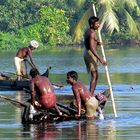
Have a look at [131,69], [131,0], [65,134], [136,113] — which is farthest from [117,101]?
[131,0]

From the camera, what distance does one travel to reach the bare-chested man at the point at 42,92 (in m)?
15.7

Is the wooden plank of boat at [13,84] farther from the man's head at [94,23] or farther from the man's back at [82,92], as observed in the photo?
the man's back at [82,92]

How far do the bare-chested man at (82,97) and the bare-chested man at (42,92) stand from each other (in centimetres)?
38

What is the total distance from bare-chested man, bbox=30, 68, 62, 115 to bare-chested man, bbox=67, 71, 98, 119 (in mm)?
376

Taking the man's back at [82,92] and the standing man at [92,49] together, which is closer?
the man's back at [82,92]

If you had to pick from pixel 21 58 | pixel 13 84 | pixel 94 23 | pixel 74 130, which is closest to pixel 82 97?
pixel 74 130

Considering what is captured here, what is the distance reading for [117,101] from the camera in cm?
2009

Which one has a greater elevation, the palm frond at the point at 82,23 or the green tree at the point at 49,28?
the green tree at the point at 49,28

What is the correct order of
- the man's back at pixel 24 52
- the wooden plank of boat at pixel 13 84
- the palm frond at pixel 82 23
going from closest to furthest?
the wooden plank of boat at pixel 13 84 < the man's back at pixel 24 52 < the palm frond at pixel 82 23

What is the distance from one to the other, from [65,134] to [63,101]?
5.68 m

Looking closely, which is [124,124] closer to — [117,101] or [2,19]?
[117,101]

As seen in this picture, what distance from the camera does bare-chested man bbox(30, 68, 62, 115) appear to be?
15.7 meters

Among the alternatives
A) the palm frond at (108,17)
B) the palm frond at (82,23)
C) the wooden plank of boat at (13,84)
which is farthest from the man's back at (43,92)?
the palm frond at (108,17)

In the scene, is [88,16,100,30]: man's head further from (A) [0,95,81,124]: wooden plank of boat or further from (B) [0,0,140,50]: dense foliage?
(B) [0,0,140,50]: dense foliage
